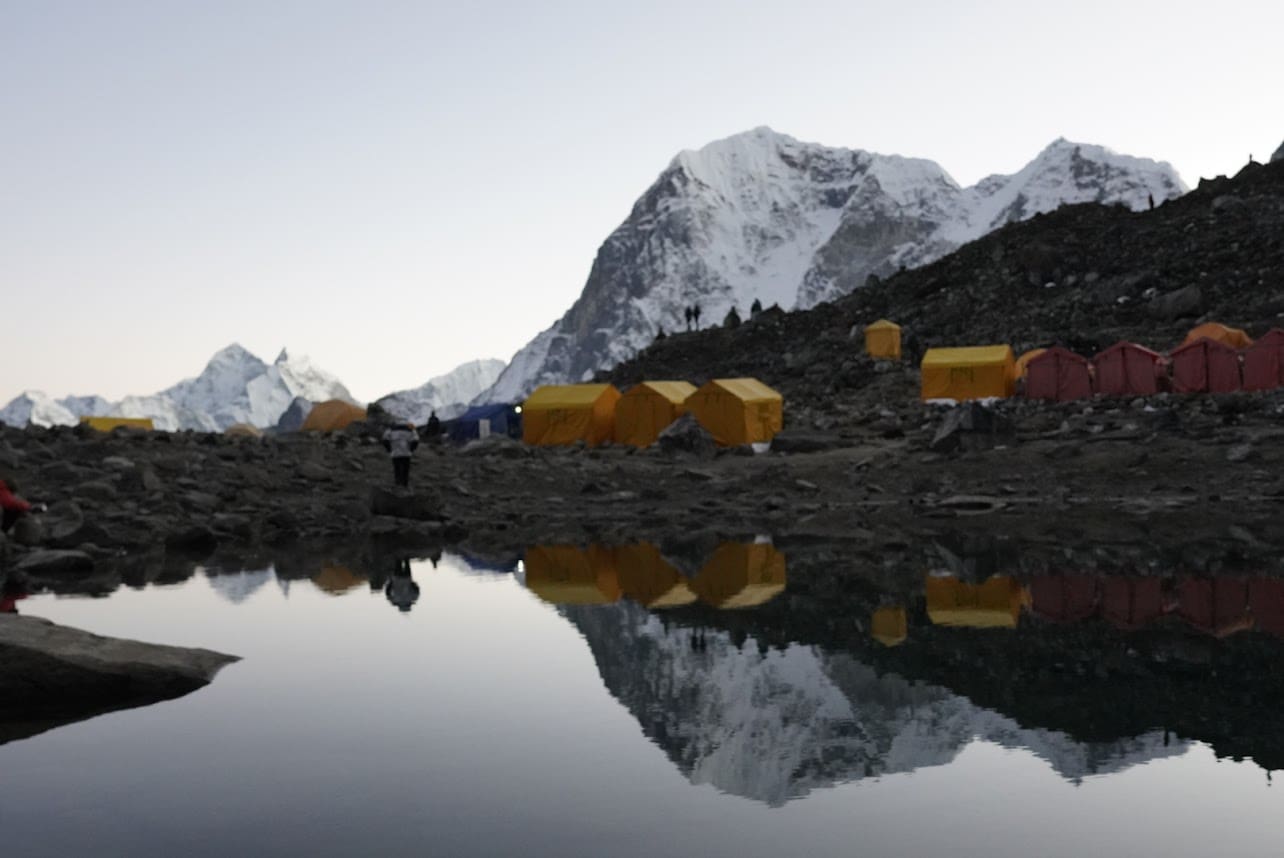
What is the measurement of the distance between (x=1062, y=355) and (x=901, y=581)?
31.7 m

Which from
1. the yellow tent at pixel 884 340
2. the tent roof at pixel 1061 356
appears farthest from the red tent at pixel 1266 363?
the yellow tent at pixel 884 340

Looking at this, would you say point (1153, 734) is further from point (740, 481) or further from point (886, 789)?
point (740, 481)

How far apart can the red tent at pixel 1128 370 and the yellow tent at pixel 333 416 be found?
37.0 m

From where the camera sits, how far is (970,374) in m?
47.8

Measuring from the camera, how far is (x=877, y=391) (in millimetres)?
54438

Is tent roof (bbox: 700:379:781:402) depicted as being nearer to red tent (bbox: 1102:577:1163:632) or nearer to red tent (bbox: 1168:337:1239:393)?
red tent (bbox: 1168:337:1239:393)

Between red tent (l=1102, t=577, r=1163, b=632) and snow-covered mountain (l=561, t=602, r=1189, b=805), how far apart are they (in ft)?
10.7

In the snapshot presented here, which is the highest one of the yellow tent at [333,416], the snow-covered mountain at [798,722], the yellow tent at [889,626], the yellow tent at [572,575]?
the yellow tent at [333,416]

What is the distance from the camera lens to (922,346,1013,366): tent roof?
48.0 meters

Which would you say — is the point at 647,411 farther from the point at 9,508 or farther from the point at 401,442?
the point at 9,508

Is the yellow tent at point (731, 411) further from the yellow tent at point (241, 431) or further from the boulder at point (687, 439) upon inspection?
the yellow tent at point (241, 431)

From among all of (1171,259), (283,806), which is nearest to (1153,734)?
(283,806)

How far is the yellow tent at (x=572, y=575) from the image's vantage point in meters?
14.9

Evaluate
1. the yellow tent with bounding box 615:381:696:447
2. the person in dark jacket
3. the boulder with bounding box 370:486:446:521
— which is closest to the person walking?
the boulder with bounding box 370:486:446:521
